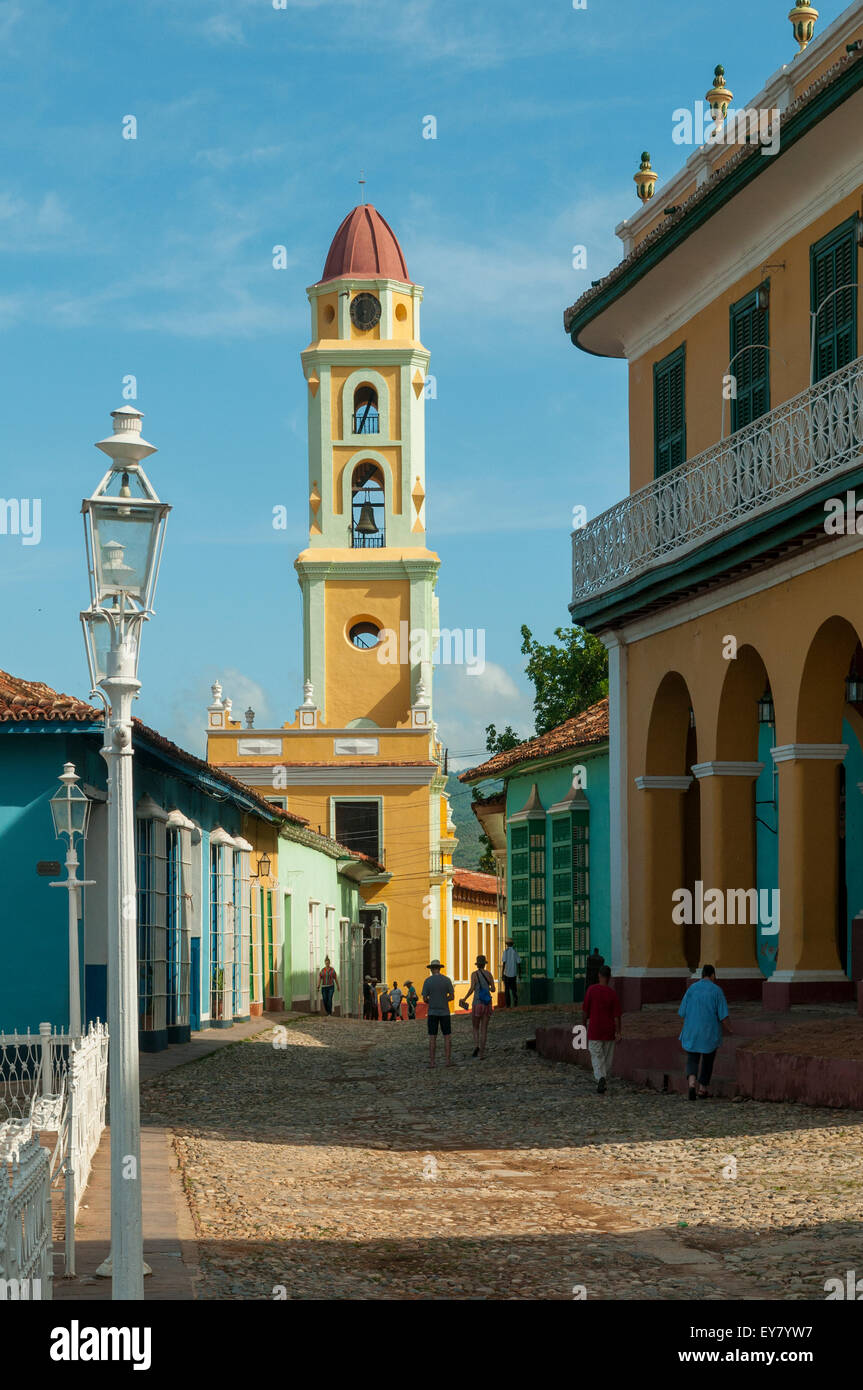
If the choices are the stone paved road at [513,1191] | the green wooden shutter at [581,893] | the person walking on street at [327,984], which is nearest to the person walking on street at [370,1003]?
the person walking on street at [327,984]

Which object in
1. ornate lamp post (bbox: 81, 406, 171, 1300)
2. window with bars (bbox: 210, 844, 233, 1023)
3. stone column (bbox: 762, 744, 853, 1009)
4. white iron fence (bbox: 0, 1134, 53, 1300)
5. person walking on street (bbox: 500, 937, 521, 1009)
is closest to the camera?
white iron fence (bbox: 0, 1134, 53, 1300)

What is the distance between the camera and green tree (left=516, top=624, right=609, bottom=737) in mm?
45281

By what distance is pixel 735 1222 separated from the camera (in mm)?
9484

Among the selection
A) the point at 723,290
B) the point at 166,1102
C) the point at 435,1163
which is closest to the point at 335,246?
the point at 723,290

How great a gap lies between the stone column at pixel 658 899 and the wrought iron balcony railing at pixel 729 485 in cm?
243

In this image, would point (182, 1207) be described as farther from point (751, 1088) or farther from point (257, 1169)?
point (751, 1088)

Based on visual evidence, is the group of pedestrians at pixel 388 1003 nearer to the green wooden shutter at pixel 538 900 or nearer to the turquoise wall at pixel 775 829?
the green wooden shutter at pixel 538 900

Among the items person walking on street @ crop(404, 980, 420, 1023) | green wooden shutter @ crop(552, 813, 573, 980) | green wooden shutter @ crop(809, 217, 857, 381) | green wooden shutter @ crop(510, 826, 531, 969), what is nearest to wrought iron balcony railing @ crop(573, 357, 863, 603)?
green wooden shutter @ crop(809, 217, 857, 381)

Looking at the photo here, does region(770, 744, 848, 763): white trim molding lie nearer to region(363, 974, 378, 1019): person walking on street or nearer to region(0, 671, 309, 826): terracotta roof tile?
region(0, 671, 309, 826): terracotta roof tile

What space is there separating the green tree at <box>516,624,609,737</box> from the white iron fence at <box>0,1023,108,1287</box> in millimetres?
28606

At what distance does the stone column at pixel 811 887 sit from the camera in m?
16.6

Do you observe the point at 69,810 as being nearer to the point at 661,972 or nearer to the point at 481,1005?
the point at 481,1005
